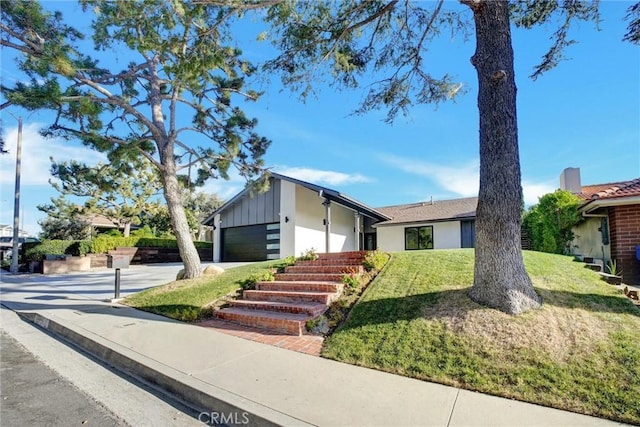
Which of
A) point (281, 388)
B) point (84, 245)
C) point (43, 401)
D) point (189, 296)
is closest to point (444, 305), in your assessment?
point (281, 388)

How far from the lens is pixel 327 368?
14.2 feet

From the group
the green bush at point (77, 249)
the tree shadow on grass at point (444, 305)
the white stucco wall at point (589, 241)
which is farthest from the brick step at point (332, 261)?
the green bush at point (77, 249)

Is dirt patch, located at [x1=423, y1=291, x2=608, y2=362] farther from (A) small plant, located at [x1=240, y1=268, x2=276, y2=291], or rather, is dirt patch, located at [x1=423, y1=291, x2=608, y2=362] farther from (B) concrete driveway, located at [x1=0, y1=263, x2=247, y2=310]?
(B) concrete driveway, located at [x1=0, y1=263, x2=247, y2=310]

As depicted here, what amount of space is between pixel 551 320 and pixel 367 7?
641cm

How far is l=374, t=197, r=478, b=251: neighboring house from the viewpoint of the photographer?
17797mm

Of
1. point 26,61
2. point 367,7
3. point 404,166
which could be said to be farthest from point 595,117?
point 26,61

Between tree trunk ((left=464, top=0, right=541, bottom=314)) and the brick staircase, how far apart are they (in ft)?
9.59

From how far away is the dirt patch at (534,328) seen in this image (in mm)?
4070

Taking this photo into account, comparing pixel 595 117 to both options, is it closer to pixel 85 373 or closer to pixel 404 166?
pixel 404 166

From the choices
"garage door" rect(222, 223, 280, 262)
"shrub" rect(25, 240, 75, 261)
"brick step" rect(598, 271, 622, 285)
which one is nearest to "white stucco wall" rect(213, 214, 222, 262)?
"garage door" rect(222, 223, 280, 262)

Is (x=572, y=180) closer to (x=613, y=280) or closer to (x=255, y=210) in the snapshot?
(x=613, y=280)

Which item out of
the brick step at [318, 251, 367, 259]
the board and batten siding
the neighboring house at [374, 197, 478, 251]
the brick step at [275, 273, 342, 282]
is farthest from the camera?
the board and batten siding

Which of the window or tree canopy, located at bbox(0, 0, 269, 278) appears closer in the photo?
tree canopy, located at bbox(0, 0, 269, 278)

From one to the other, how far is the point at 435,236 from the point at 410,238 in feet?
5.13
